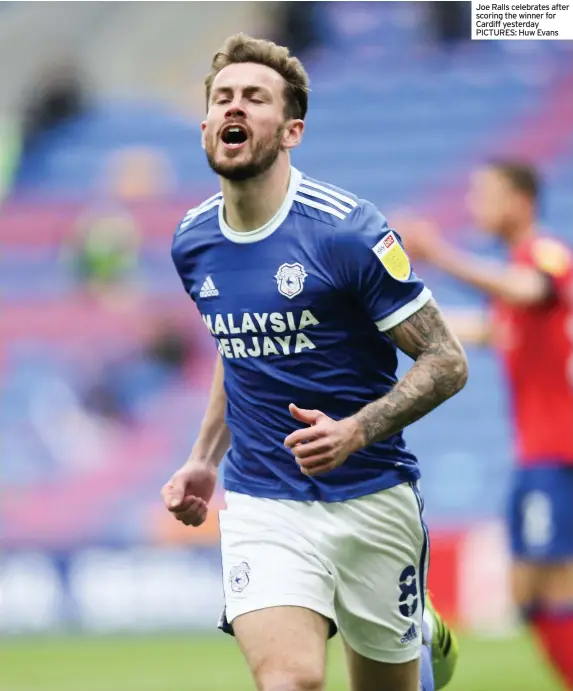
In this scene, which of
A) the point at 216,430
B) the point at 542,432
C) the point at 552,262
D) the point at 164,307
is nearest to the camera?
the point at 216,430

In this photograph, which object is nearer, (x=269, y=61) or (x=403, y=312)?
(x=403, y=312)

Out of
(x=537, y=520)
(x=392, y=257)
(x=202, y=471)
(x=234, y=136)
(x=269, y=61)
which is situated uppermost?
(x=269, y=61)

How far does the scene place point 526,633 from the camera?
35.7 feet

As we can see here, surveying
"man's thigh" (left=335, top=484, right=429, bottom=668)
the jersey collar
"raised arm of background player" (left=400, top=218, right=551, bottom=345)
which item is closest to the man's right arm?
the jersey collar

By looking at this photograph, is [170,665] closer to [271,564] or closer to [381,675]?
[381,675]

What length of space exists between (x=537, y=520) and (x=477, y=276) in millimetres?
1467

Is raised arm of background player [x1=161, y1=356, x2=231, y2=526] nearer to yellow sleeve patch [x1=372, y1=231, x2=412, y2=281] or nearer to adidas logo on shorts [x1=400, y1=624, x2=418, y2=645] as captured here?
adidas logo on shorts [x1=400, y1=624, x2=418, y2=645]

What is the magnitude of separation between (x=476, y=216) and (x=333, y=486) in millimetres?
11377

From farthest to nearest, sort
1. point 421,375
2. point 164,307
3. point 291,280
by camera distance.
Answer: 1. point 164,307
2. point 291,280
3. point 421,375

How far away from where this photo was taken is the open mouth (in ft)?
13.6

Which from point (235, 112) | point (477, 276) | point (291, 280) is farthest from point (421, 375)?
point (477, 276)

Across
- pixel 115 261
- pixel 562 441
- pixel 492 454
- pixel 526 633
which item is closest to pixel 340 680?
pixel 562 441

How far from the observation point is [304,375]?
4250 millimetres

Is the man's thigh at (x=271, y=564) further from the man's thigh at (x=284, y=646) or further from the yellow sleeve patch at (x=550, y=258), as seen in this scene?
the yellow sleeve patch at (x=550, y=258)
